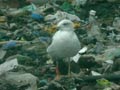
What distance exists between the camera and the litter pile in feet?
20.5

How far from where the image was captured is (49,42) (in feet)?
22.3

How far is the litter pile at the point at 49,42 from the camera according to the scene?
6242 millimetres

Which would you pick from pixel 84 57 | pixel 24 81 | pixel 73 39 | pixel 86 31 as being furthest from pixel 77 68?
pixel 86 31

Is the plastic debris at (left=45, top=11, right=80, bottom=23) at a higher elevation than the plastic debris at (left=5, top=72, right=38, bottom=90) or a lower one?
higher

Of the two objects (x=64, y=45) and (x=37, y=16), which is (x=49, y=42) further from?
(x=37, y=16)

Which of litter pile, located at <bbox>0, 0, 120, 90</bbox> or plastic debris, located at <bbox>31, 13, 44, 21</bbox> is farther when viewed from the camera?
plastic debris, located at <bbox>31, 13, 44, 21</bbox>

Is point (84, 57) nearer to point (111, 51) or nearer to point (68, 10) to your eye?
point (111, 51)

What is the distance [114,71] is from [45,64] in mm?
1070

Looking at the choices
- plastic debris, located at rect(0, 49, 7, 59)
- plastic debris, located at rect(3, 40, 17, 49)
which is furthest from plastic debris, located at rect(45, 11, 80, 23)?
plastic debris, located at rect(0, 49, 7, 59)

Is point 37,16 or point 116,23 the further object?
point 37,16

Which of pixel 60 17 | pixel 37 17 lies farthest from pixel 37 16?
pixel 60 17

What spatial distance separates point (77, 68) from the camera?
6898 mm

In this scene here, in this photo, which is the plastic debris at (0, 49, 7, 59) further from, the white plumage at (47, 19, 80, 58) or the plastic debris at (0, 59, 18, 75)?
the white plumage at (47, 19, 80, 58)

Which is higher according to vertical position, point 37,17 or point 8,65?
point 37,17
